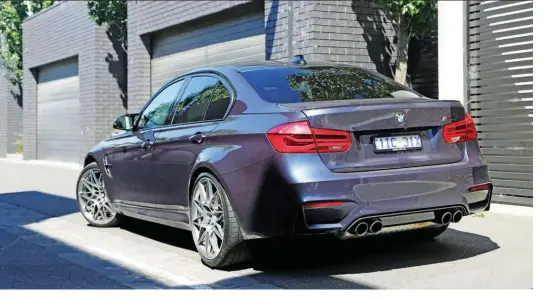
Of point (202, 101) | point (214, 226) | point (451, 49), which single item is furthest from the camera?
point (451, 49)

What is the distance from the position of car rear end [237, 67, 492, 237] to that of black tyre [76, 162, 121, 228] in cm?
318

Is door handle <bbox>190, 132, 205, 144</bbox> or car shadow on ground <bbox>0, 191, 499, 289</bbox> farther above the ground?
door handle <bbox>190, 132, 205, 144</bbox>

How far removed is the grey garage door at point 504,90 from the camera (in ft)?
29.9

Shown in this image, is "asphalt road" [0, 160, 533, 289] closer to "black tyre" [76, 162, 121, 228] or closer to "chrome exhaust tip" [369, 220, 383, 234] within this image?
"black tyre" [76, 162, 121, 228]

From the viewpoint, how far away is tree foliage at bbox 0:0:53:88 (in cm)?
2781

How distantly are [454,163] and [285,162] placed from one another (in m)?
1.25

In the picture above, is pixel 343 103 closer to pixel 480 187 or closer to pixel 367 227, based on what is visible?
pixel 367 227

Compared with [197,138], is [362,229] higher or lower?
A: lower

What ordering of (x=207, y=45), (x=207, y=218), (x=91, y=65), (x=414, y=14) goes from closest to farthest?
(x=207, y=218) < (x=414, y=14) < (x=207, y=45) < (x=91, y=65)

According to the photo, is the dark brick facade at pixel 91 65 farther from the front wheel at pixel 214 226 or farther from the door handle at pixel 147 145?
the front wheel at pixel 214 226

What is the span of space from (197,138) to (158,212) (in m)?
1.08

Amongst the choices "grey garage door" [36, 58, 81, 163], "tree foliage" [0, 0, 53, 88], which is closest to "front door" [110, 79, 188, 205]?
"grey garage door" [36, 58, 81, 163]

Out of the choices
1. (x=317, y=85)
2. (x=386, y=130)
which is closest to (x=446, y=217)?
(x=386, y=130)

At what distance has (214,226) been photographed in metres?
5.60
